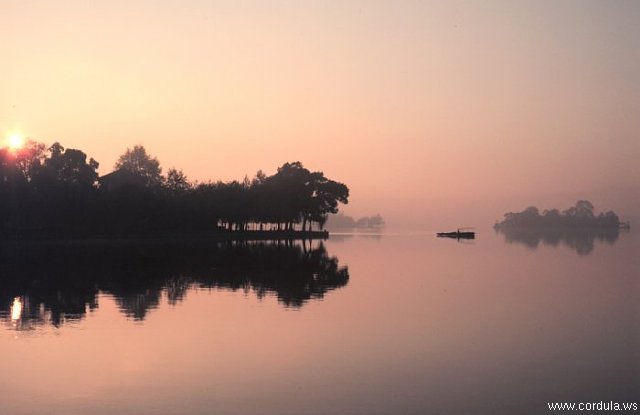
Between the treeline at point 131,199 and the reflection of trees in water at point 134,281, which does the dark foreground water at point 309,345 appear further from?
the treeline at point 131,199

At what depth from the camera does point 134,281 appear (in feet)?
120

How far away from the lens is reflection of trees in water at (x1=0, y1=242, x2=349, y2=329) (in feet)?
87.1

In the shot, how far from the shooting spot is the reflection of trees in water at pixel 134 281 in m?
26.5

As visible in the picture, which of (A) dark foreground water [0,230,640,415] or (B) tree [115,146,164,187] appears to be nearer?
(A) dark foreground water [0,230,640,415]

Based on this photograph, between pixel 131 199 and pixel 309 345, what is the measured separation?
86.4 m

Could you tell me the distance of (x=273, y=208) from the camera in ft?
404

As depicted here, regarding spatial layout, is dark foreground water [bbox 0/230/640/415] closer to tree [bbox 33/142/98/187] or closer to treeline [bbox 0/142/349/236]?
treeline [bbox 0/142/349/236]

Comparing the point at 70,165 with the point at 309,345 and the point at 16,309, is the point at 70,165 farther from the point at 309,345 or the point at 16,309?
the point at 309,345

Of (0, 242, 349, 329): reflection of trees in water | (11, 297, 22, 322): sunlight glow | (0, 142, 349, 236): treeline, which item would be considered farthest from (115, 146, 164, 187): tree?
(11, 297, 22, 322): sunlight glow

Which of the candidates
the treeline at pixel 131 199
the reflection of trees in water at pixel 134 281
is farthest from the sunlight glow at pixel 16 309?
the treeline at pixel 131 199

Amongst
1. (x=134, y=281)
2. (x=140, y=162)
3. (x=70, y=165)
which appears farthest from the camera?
(x=140, y=162)

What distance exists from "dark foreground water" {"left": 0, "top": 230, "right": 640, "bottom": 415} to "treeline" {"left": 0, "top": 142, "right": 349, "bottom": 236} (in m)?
60.6

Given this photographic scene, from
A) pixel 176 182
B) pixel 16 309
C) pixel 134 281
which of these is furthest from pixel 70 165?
pixel 16 309

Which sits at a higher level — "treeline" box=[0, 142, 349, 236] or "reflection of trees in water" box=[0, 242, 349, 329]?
"treeline" box=[0, 142, 349, 236]
